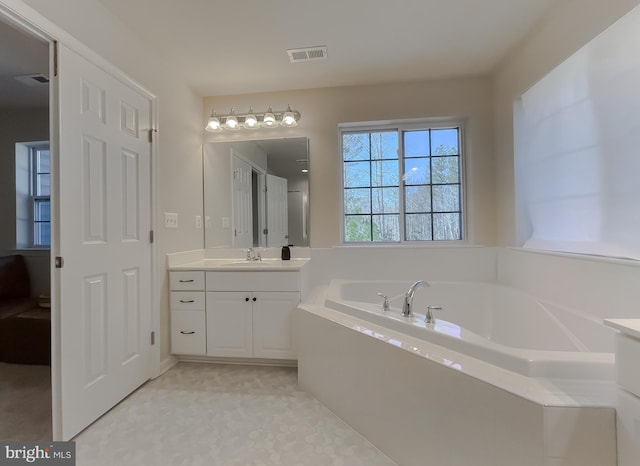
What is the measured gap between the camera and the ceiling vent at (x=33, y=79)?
229 centimetres

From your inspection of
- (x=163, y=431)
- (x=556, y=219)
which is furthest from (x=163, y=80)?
(x=556, y=219)

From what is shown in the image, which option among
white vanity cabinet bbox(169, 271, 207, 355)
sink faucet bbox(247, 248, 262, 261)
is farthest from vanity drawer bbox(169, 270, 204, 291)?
sink faucet bbox(247, 248, 262, 261)

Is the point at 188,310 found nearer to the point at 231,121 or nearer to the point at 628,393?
the point at 231,121

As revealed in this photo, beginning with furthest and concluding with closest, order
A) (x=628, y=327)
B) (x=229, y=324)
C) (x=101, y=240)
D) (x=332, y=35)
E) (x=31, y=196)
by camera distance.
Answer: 1. (x=31, y=196)
2. (x=229, y=324)
3. (x=332, y=35)
4. (x=101, y=240)
5. (x=628, y=327)

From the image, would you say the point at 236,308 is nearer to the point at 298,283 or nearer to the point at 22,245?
the point at 298,283

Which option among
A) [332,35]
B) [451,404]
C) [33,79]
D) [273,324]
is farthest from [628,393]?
[33,79]

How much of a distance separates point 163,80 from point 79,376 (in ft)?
6.54

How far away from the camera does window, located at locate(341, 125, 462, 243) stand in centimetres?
267

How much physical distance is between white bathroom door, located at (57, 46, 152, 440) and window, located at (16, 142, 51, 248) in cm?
194

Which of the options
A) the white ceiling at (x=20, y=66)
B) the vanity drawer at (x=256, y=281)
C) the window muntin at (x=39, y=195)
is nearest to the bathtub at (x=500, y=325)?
the vanity drawer at (x=256, y=281)

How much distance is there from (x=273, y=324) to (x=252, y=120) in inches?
69.4

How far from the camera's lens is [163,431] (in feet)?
4.85

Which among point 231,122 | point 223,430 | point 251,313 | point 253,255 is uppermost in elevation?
point 231,122

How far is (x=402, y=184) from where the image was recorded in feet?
8.85
